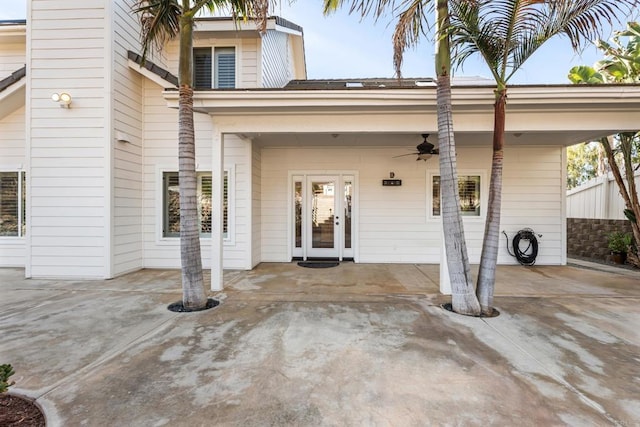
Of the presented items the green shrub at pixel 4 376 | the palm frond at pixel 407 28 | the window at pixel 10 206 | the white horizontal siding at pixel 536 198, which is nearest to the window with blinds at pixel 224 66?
the palm frond at pixel 407 28

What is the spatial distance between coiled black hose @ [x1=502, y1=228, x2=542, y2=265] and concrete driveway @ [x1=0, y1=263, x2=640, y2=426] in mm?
2089

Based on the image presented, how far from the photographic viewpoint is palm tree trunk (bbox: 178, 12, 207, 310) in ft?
13.3

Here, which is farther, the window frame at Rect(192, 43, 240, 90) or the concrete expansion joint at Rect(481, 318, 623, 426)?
the window frame at Rect(192, 43, 240, 90)

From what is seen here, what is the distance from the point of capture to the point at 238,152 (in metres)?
6.58

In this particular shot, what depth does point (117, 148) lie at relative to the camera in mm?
5824

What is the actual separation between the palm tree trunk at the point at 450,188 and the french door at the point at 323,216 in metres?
3.76

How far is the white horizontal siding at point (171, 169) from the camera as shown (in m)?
6.57

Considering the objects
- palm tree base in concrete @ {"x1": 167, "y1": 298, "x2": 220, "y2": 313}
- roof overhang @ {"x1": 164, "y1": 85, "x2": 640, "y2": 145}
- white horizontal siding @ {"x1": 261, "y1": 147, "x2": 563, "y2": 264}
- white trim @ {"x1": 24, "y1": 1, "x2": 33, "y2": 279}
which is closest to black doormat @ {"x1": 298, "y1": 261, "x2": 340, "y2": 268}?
white horizontal siding @ {"x1": 261, "y1": 147, "x2": 563, "y2": 264}

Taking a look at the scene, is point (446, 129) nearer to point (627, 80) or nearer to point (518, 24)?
point (518, 24)

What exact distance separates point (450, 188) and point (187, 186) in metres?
3.41

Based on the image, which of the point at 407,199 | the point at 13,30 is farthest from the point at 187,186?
the point at 13,30

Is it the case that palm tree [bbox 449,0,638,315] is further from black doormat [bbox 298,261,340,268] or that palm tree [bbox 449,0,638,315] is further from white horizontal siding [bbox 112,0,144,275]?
white horizontal siding [bbox 112,0,144,275]

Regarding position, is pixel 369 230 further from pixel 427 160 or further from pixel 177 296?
pixel 177 296

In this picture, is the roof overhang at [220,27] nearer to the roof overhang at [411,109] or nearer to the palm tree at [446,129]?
the roof overhang at [411,109]
